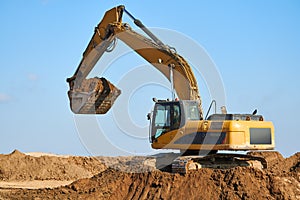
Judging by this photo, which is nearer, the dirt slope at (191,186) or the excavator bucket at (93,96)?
the dirt slope at (191,186)

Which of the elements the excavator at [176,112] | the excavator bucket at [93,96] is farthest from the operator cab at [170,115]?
the excavator bucket at [93,96]

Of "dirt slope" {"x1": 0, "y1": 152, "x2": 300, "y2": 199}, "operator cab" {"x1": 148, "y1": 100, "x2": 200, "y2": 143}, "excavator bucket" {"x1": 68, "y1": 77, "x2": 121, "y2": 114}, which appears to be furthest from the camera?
"excavator bucket" {"x1": 68, "y1": 77, "x2": 121, "y2": 114}

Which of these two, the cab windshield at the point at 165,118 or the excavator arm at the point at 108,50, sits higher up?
the excavator arm at the point at 108,50

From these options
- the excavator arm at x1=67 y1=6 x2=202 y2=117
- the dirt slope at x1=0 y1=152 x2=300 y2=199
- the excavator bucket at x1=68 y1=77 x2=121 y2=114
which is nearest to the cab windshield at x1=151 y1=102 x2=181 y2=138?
the excavator arm at x1=67 y1=6 x2=202 y2=117

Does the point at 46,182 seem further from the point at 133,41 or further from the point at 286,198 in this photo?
the point at 286,198

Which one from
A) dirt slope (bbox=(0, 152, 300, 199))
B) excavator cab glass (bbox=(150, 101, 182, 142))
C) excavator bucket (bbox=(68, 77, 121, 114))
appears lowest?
dirt slope (bbox=(0, 152, 300, 199))

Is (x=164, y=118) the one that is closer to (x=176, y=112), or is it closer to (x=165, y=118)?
(x=165, y=118)

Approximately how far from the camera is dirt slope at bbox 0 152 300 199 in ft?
36.9

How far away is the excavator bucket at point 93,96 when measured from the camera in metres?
14.5

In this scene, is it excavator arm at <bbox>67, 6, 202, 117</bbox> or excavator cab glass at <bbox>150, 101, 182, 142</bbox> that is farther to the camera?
excavator arm at <bbox>67, 6, 202, 117</bbox>

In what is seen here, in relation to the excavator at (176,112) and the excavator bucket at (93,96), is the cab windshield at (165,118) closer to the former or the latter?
the excavator at (176,112)

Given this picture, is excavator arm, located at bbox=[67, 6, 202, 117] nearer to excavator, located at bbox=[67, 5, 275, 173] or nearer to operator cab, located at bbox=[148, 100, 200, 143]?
excavator, located at bbox=[67, 5, 275, 173]

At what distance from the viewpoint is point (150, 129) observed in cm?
1303

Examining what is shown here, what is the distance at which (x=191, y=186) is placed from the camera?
11.5 metres
